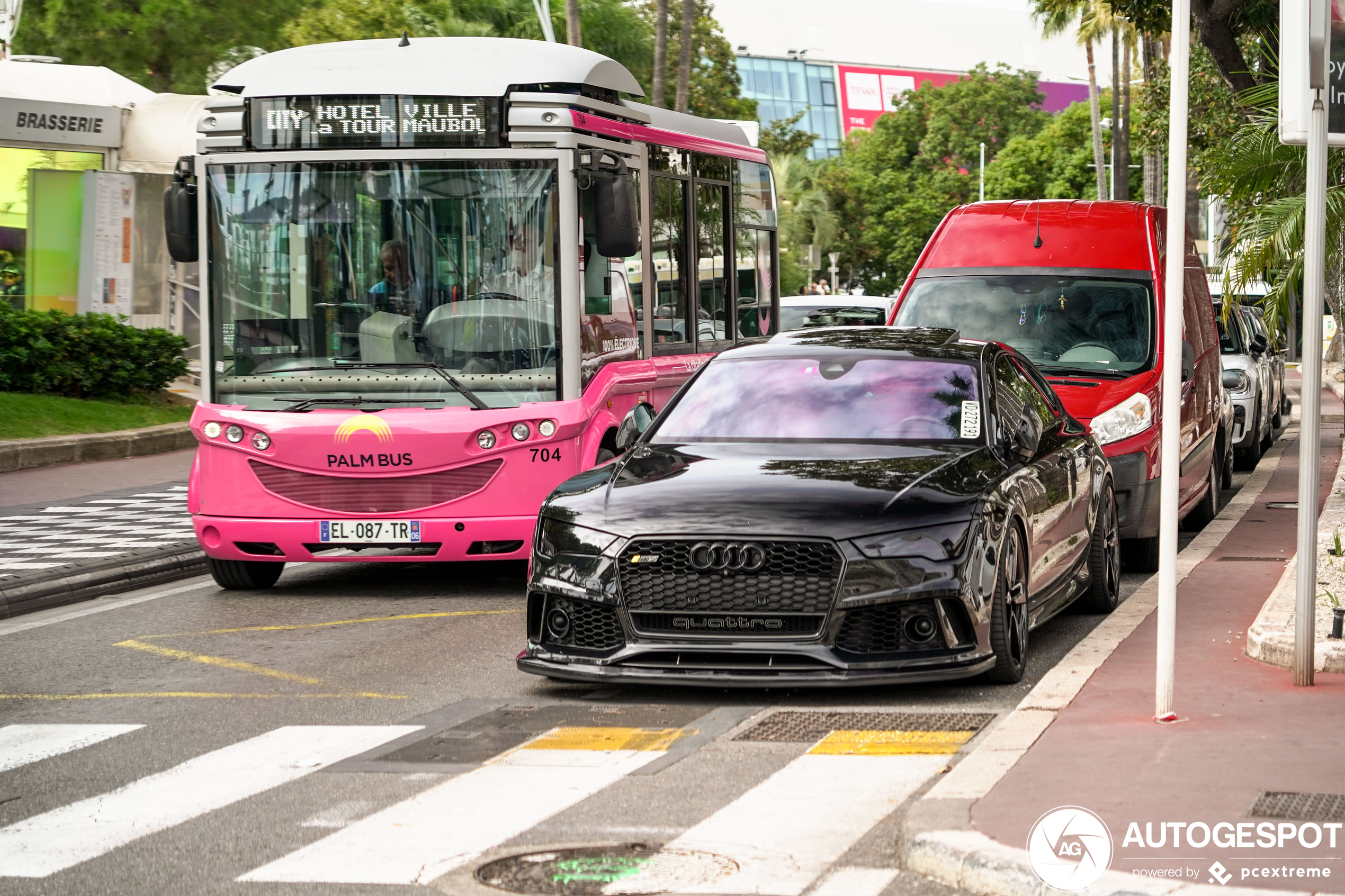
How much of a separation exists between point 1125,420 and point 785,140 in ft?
209

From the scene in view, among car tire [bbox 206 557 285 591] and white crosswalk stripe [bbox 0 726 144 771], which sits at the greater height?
car tire [bbox 206 557 285 591]

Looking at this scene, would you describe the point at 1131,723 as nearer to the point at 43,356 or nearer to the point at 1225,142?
the point at 1225,142

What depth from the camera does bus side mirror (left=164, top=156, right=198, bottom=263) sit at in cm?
1149

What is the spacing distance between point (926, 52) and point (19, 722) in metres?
120

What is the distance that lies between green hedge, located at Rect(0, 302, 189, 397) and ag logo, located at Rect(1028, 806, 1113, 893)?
61.2ft

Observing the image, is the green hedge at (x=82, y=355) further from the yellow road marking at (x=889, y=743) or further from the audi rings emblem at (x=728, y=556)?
the yellow road marking at (x=889, y=743)

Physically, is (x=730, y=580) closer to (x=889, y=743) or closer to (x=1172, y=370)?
(x=889, y=743)

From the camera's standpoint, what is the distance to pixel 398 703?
8117mm

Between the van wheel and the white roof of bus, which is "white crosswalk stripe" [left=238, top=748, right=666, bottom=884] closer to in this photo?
the white roof of bus

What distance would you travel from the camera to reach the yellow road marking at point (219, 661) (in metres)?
8.87

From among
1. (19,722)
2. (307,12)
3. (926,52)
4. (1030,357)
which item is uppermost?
(926,52)

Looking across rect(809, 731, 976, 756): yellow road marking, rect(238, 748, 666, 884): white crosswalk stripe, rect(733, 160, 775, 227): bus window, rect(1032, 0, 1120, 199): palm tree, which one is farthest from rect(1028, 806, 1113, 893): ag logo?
rect(1032, 0, 1120, 199): palm tree

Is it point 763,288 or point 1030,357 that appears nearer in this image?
point 1030,357

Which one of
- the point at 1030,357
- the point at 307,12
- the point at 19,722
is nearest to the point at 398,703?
the point at 19,722
